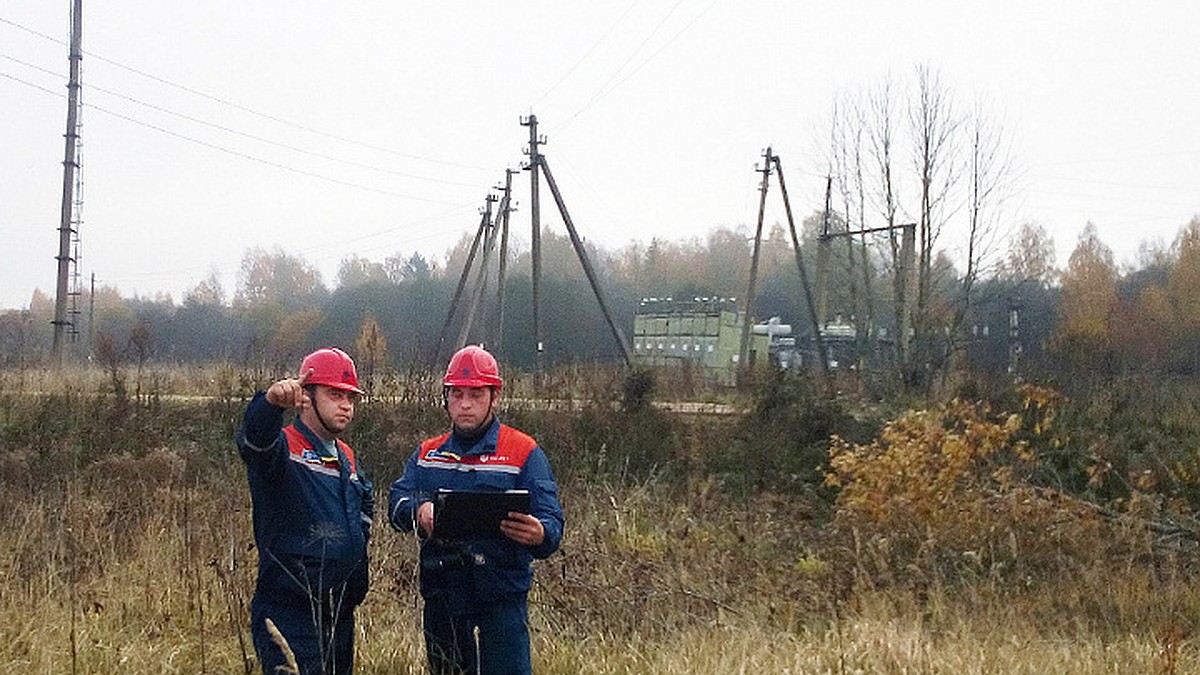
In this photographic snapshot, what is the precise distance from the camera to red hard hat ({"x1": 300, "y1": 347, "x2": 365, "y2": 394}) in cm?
426

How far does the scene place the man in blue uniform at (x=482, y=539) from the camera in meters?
4.29

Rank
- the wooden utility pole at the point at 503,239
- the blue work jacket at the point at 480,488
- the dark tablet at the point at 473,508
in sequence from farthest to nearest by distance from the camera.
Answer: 1. the wooden utility pole at the point at 503,239
2. the blue work jacket at the point at 480,488
3. the dark tablet at the point at 473,508

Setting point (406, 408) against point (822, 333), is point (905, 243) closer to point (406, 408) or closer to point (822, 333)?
point (822, 333)

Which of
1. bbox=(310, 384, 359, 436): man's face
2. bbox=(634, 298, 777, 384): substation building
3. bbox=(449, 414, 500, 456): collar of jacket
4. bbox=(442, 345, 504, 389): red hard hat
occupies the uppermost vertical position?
bbox=(634, 298, 777, 384): substation building

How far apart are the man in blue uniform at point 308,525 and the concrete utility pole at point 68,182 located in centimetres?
1995

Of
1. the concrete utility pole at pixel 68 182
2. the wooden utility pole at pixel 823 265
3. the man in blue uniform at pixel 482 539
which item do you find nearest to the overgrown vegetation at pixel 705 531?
the man in blue uniform at pixel 482 539

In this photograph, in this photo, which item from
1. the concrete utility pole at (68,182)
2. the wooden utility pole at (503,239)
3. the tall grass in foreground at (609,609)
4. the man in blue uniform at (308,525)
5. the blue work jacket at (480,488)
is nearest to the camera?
the man in blue uniform at (308,525)

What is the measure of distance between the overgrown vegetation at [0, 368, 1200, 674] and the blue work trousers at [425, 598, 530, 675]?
0.87 ft

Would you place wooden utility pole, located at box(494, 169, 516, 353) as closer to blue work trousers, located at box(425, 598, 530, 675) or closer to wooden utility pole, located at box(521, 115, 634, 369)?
wooden utility pole, located at box(521, 115, 634, 369)

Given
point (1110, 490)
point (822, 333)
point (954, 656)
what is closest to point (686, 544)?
point (954, 656)

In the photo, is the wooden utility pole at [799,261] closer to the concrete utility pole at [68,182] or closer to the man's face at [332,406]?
the concrete utility pole at [68,182]

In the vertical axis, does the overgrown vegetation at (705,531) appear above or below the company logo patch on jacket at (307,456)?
below

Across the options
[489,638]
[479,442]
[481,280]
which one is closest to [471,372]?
[479,442]

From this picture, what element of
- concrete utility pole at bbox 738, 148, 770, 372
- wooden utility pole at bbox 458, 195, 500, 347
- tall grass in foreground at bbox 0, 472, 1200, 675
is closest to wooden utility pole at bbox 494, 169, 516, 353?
wooden utility pole at bbox 458, 195, 500, 347
